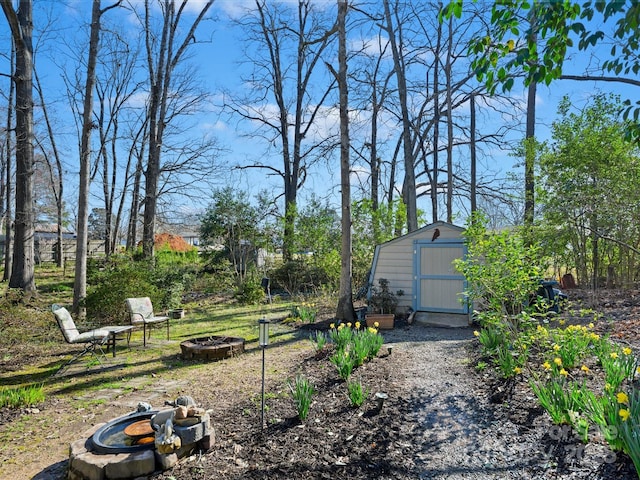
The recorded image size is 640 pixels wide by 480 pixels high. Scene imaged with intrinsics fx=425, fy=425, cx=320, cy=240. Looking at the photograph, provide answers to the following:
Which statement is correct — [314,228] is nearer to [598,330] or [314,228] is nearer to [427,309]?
[427,309]

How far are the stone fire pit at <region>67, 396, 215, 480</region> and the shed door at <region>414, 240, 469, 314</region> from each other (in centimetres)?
638

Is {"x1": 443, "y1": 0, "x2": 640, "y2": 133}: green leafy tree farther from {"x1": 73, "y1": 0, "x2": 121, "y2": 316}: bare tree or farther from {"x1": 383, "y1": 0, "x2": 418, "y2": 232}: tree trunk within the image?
{"x1": 383, "y1": 0, "x2": 418, "y2": 232}: tree trunk

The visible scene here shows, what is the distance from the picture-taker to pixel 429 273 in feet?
28.6

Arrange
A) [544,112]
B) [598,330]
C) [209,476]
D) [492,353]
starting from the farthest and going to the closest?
[544,112] < [598,330] < [492,353] < [209,476]

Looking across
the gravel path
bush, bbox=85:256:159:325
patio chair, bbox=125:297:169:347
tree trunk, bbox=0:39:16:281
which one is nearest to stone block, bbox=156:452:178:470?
the gravel path

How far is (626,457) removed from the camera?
2.26 metres

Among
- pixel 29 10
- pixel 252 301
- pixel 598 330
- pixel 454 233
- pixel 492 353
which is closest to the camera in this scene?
pixel 492 353

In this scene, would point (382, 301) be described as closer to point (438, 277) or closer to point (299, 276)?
point (438, 277)

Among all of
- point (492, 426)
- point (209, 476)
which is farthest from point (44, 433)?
point (492, 426)

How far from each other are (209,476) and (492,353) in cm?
325

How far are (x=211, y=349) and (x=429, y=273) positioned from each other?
4732mm

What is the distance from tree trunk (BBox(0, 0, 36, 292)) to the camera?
9242 mm

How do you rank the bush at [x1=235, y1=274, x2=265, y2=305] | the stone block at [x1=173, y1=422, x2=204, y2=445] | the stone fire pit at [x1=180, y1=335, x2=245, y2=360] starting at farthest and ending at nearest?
the bush at [x1=235, y1=274, x2=265, y2=305], the stone fire pit at [x1=180, y1=335, x2=245, y2=360], the stone block at [x1=173, y1=422, x2=204, y2=445]

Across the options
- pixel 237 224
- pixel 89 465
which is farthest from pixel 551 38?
pixel 237 224
